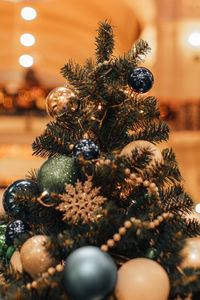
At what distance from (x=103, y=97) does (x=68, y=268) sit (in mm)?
278

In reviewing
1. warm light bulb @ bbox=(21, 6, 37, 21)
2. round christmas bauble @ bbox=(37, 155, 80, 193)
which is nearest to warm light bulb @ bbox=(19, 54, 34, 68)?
warm light bulb @ bbox=(21, 6, 37, 21)

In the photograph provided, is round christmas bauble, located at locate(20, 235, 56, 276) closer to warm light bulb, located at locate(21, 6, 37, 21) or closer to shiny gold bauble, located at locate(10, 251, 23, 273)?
shiny gold bauble, located at locate(10, 251, 23, 273)

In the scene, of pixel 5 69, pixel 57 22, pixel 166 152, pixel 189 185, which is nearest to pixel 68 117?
pixel 166 152

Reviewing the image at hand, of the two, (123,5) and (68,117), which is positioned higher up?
(123,5)

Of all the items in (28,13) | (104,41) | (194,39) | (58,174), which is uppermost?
(28,13)

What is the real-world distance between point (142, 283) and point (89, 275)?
2.7 inches

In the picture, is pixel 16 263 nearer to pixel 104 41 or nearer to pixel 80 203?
pixel 80 203

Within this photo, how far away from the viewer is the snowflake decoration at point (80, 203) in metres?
0.43

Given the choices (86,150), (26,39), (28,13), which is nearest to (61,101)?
(86,150)

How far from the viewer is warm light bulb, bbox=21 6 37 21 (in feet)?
10.0

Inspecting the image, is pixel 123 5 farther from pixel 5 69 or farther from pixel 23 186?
pixel 23 186

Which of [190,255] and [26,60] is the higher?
[26,60]

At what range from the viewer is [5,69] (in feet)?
11.6

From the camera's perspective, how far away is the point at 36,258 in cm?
41
